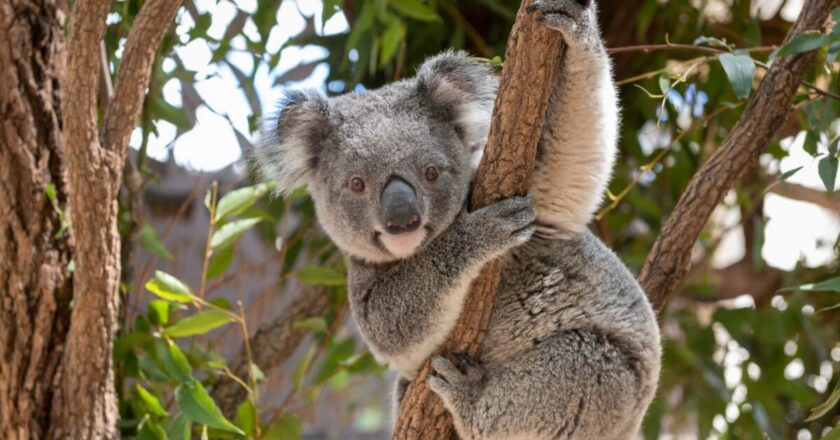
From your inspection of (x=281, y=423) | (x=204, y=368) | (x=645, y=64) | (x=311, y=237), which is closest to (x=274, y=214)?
(x=311, y=237)

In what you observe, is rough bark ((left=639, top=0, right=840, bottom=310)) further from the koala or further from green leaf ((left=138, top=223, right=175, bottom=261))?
green leaf ((left=138, top=223, right=175, bottom=261))

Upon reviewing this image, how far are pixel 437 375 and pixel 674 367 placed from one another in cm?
268

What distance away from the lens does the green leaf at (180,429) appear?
2.78m

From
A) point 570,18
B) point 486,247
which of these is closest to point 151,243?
point 486,247

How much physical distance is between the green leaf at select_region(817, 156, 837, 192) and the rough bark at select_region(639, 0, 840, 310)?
1.24 feet

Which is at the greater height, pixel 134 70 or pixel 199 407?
pixel 134 70

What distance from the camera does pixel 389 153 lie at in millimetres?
2361

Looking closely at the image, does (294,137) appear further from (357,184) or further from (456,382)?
(456,382)

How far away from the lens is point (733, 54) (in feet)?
7.84

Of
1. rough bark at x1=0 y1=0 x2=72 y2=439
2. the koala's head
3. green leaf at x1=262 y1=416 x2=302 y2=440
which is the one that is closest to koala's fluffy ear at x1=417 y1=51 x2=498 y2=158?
the koala's head

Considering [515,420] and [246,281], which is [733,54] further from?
[246,281]

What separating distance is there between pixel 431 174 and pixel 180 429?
1.15m

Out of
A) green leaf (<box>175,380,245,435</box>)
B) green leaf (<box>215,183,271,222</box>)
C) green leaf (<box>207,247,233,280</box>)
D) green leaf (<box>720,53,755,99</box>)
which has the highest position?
green leaf (<box>720,53,755,99</box>)

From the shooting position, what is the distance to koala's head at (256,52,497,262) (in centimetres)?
231
